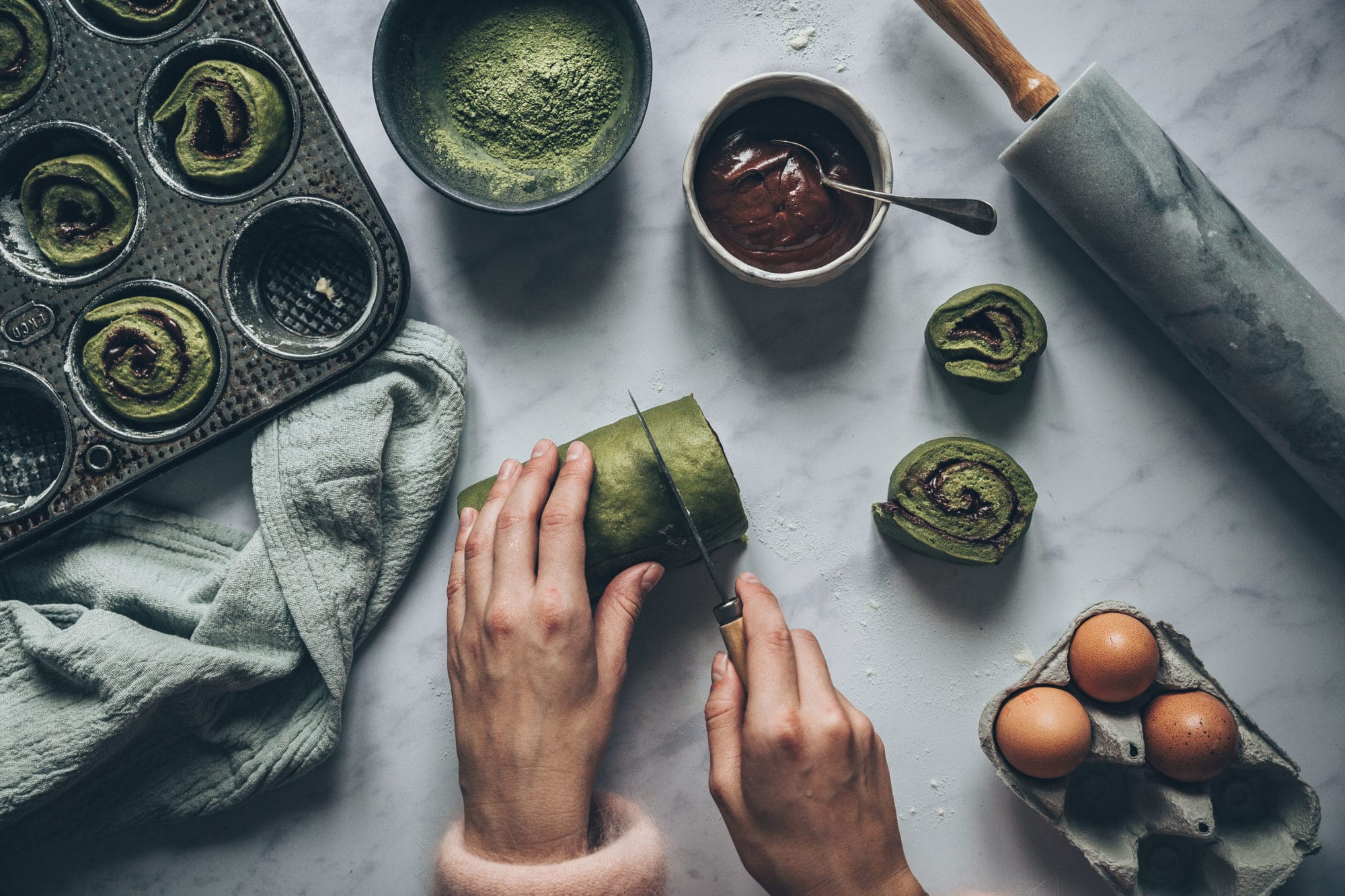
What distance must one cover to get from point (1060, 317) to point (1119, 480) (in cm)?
46

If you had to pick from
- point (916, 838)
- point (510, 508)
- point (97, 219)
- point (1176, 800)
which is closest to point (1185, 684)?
point (1176, 800)

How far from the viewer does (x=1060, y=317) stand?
2.12 meters

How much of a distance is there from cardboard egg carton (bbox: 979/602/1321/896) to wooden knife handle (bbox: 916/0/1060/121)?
4.03ft

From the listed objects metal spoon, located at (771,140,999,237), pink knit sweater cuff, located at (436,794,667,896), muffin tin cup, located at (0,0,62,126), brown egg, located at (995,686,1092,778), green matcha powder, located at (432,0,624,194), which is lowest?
brown egg, located at (995,686,1092,778)

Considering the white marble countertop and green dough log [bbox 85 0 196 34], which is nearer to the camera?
green dough log [bbox 85 0 196 34]

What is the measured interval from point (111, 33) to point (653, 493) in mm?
1674

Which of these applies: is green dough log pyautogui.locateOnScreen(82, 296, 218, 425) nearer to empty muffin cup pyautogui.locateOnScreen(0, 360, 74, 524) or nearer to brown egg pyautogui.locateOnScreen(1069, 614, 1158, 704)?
empty muffin cup pyautogui.locateOnScreen(0, 360, 74, 524)

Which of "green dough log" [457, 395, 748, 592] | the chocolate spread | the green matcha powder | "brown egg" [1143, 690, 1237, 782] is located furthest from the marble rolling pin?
"green dough log" [457, 395, 748, 592]

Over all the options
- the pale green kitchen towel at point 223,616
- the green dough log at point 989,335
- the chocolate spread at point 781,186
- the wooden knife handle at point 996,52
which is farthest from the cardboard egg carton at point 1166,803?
the pale green kitchen towel at point 223,616

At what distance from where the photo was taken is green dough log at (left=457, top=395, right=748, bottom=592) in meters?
1.83

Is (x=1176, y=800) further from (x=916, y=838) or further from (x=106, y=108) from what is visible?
(x=106, y=108)

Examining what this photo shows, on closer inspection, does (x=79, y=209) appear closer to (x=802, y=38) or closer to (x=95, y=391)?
(x=95, y=391)

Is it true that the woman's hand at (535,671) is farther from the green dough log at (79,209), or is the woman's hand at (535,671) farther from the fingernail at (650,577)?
the green dough log at (79,209)

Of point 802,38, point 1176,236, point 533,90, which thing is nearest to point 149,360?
point 533,90
